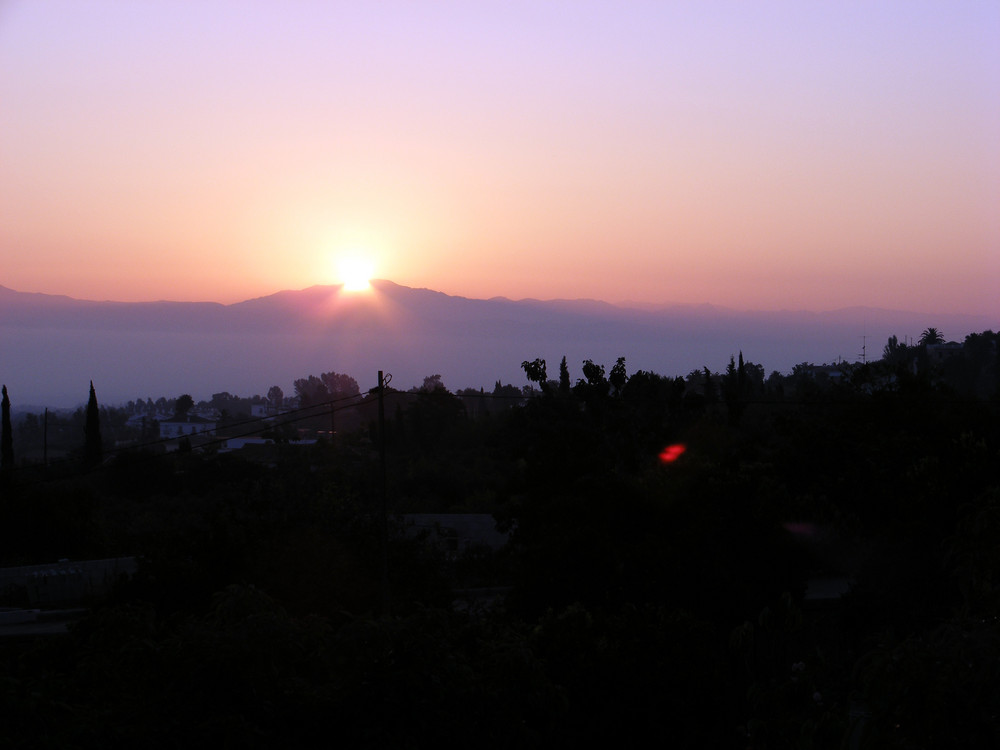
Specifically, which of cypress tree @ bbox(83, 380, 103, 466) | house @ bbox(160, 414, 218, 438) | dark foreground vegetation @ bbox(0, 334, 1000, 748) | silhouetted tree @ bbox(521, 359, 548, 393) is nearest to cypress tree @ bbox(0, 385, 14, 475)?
cypress tree @ bbox(83, 380, 103, 466)

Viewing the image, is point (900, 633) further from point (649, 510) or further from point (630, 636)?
point (630, 636)

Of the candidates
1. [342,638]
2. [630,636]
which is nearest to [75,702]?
[342,638]

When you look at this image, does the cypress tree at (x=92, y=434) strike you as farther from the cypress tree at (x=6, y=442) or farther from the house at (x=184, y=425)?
the house at (x=184, y=425)

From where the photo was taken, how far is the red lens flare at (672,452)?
2589cm

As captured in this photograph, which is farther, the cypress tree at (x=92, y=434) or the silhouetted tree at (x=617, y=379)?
the cypress tree at (x=92, y=434)

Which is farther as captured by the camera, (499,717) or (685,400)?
(685,400)

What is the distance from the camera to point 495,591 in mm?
25250

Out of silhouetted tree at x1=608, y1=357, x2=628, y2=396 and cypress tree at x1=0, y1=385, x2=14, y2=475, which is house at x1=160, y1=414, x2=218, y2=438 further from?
silhouetted tree at x1=608, y1=357, x2=628, y2=396

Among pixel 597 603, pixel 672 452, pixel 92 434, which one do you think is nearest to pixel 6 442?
pixel 92 434

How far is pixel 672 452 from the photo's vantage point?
88.7 ft

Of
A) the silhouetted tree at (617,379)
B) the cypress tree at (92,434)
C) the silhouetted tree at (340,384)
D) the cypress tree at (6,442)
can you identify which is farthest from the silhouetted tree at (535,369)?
the silhouetted tree at (340,384)

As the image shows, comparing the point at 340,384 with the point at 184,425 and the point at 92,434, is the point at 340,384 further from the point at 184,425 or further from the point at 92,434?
the point at 92,434

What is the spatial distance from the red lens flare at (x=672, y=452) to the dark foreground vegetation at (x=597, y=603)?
240 millimetres

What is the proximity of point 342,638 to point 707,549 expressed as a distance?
10.6m
